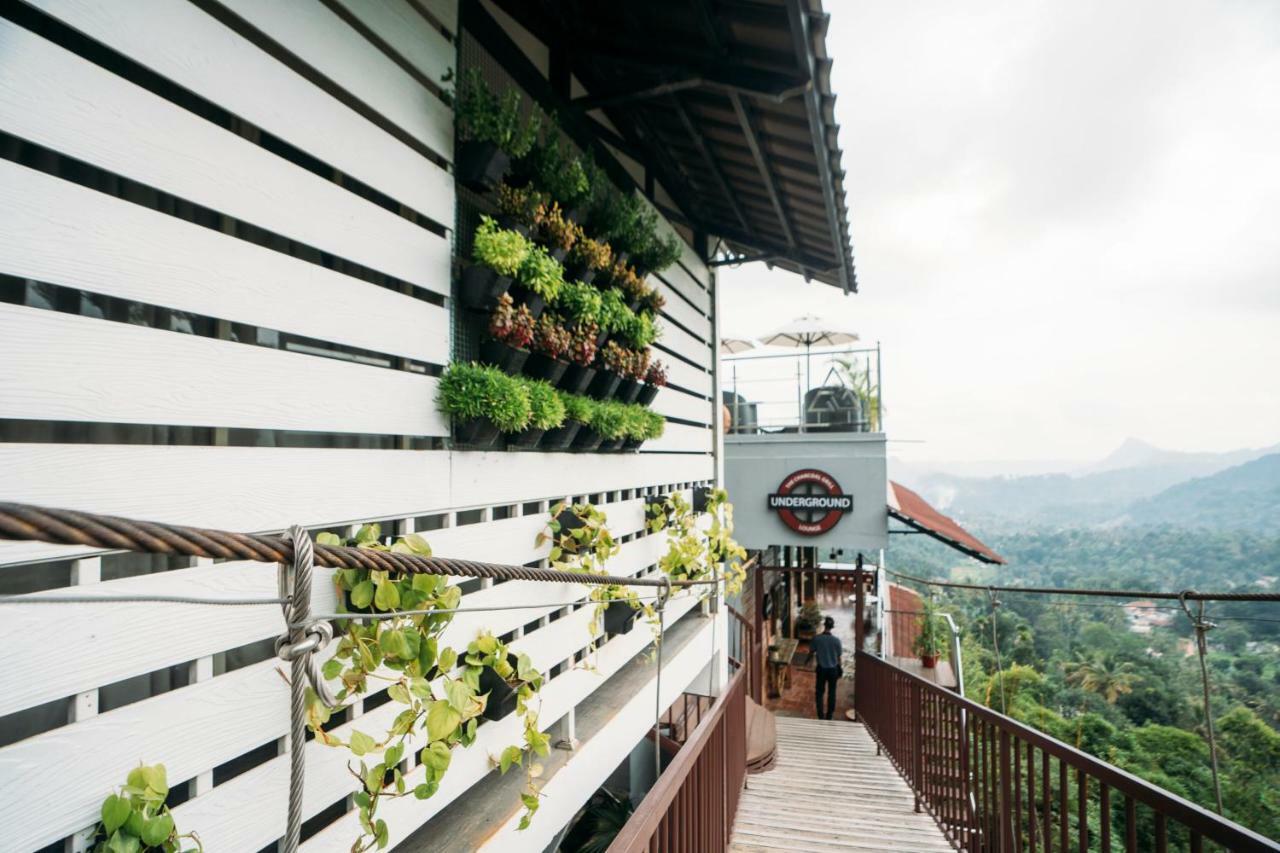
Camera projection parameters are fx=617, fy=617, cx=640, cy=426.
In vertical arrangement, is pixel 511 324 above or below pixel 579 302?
below

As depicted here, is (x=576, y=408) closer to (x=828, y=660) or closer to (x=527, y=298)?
(x=527, y=298)

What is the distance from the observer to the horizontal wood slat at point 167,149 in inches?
49.1

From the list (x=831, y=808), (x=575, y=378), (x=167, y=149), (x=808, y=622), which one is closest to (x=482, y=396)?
(x=575, y=378)

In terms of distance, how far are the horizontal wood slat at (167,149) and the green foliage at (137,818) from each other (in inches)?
53.1

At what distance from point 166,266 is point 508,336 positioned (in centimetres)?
139

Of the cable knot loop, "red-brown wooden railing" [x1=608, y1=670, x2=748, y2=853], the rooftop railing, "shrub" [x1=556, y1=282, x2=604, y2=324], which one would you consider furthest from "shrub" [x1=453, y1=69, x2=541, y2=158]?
the rooftop railing

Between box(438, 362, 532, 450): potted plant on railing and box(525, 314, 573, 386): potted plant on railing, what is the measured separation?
1.28 feet

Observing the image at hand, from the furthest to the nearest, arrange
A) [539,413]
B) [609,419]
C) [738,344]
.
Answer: [738,344] → [609,419] → [539,413]

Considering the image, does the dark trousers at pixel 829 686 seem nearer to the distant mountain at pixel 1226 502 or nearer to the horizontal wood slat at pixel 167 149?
the horizontal wood slat at pixel 167 149

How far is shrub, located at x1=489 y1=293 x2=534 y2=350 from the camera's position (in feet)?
8.91

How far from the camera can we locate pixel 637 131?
16.6 feet

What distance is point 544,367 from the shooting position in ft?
10.4

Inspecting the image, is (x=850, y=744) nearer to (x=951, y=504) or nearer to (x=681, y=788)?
(x=681, y=788)

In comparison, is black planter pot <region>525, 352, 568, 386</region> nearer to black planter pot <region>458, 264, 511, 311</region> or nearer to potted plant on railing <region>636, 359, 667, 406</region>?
black planter pot <region>458, 264, 511, 311</region>
